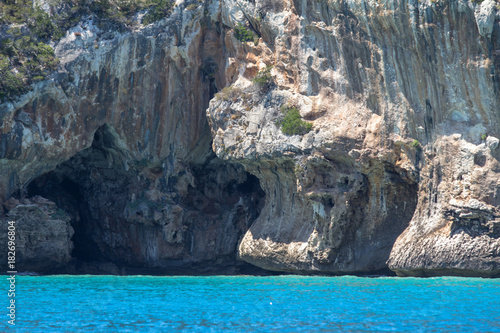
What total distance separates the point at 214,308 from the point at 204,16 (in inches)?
635

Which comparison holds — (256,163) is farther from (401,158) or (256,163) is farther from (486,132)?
(486,132)

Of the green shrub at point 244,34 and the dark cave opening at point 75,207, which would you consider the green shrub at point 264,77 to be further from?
the dark cave opening at point 75,207

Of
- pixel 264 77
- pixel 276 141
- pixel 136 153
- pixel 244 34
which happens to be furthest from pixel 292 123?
pixel 136 153

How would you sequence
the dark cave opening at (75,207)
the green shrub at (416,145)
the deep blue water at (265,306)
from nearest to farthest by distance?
1. the deep blue water at (265,306)
2. the green shrub at (416,145)
3. the dark cave opening at (75,207)

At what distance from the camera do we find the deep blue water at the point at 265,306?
14156mm

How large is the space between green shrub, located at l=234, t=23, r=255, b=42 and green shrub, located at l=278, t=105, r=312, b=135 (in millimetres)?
3581

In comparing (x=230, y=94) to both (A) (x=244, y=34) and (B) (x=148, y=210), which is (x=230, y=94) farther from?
(B) (x=148, y=210)

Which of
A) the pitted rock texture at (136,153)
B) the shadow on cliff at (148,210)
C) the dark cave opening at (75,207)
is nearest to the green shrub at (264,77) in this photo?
the pitted rock texture at (136,153)

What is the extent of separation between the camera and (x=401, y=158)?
79.0 ft

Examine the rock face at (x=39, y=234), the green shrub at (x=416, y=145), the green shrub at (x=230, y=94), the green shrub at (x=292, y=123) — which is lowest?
the rock face at (x=39, y=234)

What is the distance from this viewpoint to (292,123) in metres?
26.1

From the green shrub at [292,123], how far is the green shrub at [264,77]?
1.47m

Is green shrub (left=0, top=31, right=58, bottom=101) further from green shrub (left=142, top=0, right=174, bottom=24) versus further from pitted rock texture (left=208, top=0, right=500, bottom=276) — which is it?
pitted rock texture (left=208, top=0, right=500, bottom=276)

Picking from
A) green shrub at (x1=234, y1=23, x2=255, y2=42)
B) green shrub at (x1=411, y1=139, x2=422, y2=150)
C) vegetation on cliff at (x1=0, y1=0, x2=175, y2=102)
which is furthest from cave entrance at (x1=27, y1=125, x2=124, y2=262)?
green shrub at (x1=411, y1=139, x2=422, y2=150)
